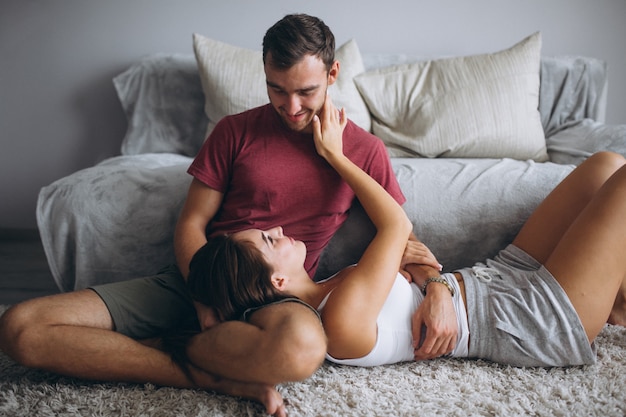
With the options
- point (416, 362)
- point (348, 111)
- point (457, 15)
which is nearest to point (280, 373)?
point (416, 362)

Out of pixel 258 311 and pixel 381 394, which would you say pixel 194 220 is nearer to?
pixel 258 311

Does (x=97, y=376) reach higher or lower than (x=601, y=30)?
lower

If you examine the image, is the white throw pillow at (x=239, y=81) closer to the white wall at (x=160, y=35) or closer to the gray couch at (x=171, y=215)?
the white wall at (x=160, y=35)

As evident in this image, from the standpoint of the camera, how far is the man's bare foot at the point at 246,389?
1059 mm

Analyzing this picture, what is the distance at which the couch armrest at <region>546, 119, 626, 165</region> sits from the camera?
1.95 meters

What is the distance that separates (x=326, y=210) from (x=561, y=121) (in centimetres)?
152

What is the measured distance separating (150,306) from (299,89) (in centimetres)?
68

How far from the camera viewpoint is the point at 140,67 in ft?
7.80

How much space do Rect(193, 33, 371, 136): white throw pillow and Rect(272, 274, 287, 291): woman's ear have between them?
43.8 inches

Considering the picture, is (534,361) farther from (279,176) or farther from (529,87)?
(529,87)

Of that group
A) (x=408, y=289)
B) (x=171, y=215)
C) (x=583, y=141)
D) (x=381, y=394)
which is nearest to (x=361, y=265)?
(x=408, y=289)

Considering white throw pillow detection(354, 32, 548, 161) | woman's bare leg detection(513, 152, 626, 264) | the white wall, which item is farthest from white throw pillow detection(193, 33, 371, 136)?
woman's bare leg detection(513, 152, 626, 264)

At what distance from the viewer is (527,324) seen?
123cm

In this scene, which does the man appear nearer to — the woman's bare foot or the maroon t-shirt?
the maroon t-shirt
